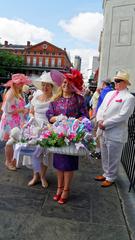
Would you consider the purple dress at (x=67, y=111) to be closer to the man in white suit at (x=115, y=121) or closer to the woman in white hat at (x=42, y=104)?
the woman in white hat at (x=42, y=104)

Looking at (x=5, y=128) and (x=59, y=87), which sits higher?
(x=59, y=87)

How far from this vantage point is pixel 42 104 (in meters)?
4.14

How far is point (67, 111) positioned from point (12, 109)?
155 centimetres

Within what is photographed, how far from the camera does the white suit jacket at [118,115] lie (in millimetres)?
4059

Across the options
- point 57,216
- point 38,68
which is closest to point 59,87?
point 57,216

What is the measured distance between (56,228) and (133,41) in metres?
16.6

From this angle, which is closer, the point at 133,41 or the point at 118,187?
the point at 118,187

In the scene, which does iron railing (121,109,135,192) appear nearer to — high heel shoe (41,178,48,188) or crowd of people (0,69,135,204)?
crowd of people (0,69,135,204)

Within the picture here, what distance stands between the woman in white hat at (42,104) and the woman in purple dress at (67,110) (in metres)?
0.37

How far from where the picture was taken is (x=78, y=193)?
4.05 m

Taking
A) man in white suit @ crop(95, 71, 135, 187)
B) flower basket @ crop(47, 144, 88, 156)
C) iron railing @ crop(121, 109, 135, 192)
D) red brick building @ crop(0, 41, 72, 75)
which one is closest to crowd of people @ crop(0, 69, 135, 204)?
man in white suit @ crop(95, 71, 135, 187)

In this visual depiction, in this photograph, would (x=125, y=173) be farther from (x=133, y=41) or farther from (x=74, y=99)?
(x=133, y=41)

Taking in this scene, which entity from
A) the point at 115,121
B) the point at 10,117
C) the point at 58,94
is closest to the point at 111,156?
the point at 115,121

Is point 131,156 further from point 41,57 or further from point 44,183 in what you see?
point 41,57
